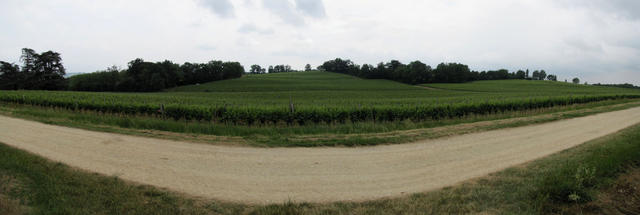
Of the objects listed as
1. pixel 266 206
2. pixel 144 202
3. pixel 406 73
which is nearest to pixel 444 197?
pixel 266 206

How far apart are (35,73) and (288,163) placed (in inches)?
4236

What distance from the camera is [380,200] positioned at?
527 centimetres

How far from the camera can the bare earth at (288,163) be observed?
580 centimetres

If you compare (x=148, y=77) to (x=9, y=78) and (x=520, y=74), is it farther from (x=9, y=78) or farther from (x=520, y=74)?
(x=520, y=74)

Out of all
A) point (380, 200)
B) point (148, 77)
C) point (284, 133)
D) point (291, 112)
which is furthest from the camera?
point (148, 77)

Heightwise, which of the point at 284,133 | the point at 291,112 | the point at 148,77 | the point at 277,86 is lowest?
the point at 284,133

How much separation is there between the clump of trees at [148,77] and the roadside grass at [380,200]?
253 feet

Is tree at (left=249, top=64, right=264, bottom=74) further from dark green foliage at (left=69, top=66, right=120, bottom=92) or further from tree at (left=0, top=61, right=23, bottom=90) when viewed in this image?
tree at (left=0, top=61, right=23, bottom=90)

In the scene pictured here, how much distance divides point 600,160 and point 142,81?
86.2 m

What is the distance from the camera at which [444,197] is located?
5.34 metres

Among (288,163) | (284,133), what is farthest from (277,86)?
(288,163)

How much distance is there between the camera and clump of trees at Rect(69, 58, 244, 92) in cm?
7500

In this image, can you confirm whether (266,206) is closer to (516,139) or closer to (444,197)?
(444,197)

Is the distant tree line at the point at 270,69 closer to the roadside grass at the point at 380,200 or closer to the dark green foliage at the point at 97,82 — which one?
the dark green foliage at the point at 97,82
